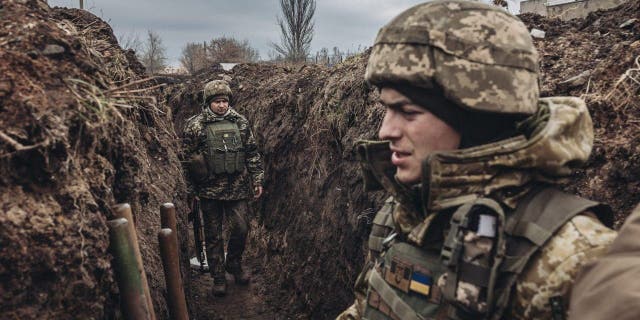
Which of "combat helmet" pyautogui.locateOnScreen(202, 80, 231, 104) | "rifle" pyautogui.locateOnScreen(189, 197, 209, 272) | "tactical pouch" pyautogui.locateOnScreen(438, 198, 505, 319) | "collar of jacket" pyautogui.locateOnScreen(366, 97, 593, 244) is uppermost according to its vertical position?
"combat helmet" pyautogui.locateOnScreen(202, 80, 231, 104)

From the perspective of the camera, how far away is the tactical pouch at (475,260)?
4.84 ft

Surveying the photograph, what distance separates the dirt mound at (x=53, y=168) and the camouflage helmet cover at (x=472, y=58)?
4.86 ft

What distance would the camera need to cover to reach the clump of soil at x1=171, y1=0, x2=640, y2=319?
307 centimetres

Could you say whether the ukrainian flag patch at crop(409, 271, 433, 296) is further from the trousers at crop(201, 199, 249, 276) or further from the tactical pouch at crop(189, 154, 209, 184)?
the trousers at crop(201, 199, 249, 276)

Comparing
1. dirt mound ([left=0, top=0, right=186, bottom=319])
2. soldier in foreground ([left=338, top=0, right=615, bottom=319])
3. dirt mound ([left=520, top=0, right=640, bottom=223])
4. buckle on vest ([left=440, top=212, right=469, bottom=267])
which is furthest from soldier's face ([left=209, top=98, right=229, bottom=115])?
buckle on vest ([left=440, top=212, right=469, bottom=267])

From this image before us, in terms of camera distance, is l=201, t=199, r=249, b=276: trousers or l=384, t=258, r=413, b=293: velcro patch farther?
l=201, t=199, r=249, b=276: trousers

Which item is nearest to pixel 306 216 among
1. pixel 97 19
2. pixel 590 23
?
pixel 97 19

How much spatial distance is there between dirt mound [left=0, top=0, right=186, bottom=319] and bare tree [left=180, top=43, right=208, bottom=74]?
30.2 metres

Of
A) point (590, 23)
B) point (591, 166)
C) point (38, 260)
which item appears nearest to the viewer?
point (38, 260)

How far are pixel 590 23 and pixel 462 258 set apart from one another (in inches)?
182

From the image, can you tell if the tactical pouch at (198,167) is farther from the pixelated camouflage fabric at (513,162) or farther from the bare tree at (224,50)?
the bare tree at (224,50)

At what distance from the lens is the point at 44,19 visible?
276 centimetres

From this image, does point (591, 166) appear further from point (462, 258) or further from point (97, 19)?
point (97, 19)

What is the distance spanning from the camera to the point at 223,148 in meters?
6.69
